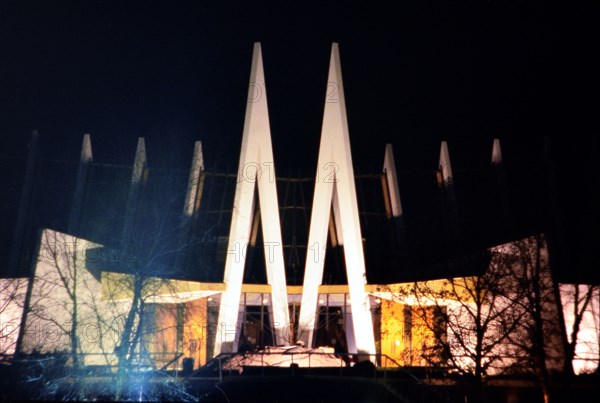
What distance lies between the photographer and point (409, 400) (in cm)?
1634

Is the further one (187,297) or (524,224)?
(524,224)

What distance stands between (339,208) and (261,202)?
3.28m

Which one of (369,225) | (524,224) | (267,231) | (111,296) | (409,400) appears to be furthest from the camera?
(369,225)

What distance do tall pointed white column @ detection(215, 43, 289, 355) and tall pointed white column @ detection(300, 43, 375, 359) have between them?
1.15 metres

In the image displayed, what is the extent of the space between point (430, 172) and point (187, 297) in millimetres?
14596

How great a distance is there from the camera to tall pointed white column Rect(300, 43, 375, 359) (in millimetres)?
27531

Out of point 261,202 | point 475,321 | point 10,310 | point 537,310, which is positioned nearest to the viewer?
point 537,310

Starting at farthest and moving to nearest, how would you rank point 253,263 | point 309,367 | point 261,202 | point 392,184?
point 253,263
point 392,184
point 261,202
point 309,367

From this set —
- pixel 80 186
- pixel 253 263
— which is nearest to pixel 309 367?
pixel 253 263

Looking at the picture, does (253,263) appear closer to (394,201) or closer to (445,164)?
(394,201)

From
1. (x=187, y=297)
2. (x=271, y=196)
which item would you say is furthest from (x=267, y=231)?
(x=187, y=297)

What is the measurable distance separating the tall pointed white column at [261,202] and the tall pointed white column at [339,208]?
1.15 metres

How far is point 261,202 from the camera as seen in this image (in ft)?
92.6

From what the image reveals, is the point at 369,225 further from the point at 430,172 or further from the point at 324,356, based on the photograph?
the point at 324,356
